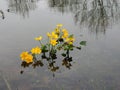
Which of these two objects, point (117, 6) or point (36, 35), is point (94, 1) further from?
point (36, 35)

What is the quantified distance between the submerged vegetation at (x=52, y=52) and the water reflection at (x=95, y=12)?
1.28 m

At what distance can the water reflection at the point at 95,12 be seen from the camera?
7020 millimetres

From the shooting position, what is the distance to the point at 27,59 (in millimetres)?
4691

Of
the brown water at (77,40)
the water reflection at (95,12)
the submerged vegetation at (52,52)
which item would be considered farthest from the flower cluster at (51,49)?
the water reflection at (95,12)

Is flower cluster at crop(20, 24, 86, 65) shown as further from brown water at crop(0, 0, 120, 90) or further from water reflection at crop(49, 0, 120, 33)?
water reflection at crop(49, 0, 120, 33)

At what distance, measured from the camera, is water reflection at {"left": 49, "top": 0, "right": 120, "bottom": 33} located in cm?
702

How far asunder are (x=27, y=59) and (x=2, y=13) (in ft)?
16.7

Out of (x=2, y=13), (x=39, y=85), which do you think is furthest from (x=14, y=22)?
(x=39, y=85)

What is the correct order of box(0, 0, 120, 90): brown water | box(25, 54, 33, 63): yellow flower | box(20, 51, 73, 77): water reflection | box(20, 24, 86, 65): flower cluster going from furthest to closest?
1. box(20, 24, 86, 65): flower cluster
2. box(25, 54, 33, 63): yellow flower
3. box(20, 51, 73, 77): water reflection
4. box(0, 0, 120, 90): brown water

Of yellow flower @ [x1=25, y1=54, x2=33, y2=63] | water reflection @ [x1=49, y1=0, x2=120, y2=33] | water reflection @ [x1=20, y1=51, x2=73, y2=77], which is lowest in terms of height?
water reflection @ [x1=20, y1=51, x2=73, y2=77]

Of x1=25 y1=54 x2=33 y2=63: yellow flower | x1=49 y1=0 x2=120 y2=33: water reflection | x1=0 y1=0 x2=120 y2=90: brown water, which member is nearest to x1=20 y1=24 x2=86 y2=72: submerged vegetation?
x1=25 y1=54 x2=33 y2=63: yellow flower

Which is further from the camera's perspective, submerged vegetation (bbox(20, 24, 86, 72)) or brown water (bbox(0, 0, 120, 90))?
submerged vegetation (bbox(20, 24, 86, 72))

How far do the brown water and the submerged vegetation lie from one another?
0.45 feet

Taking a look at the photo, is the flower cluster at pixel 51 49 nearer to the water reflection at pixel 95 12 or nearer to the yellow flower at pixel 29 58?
the yellow flower at pixel 29 58
